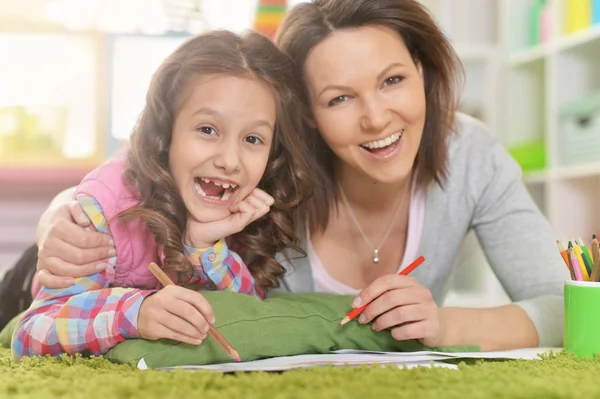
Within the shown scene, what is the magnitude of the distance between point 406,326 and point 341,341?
10 centimetres

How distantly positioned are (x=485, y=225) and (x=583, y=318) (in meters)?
0.49

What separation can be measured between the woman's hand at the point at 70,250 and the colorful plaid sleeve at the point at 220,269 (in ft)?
0.44

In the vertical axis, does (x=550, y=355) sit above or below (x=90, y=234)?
below

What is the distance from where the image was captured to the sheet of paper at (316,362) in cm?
90

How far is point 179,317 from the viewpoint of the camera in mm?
958

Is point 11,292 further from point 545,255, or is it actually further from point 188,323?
point 545,255

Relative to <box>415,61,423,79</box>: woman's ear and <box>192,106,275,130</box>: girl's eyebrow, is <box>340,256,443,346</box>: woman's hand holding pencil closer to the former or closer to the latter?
<box>192,106,275,130</box>: girl's eyebrow

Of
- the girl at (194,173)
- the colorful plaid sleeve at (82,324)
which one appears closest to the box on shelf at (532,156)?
the girl at (194,173)

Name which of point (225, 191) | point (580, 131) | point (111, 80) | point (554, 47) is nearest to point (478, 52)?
point (554, 47)

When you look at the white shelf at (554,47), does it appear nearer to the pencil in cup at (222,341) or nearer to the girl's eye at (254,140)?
the girl's eye at (254,140)

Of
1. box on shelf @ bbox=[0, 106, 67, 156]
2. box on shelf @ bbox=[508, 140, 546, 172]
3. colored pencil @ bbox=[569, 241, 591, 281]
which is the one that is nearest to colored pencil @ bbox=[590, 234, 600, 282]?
colored pencil @ bbox=[569, 241, 591, 281]

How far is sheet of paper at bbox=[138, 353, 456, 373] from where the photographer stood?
0.90 meters

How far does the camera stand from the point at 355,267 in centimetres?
151

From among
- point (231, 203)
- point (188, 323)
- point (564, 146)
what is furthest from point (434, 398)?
point (564, 146)
